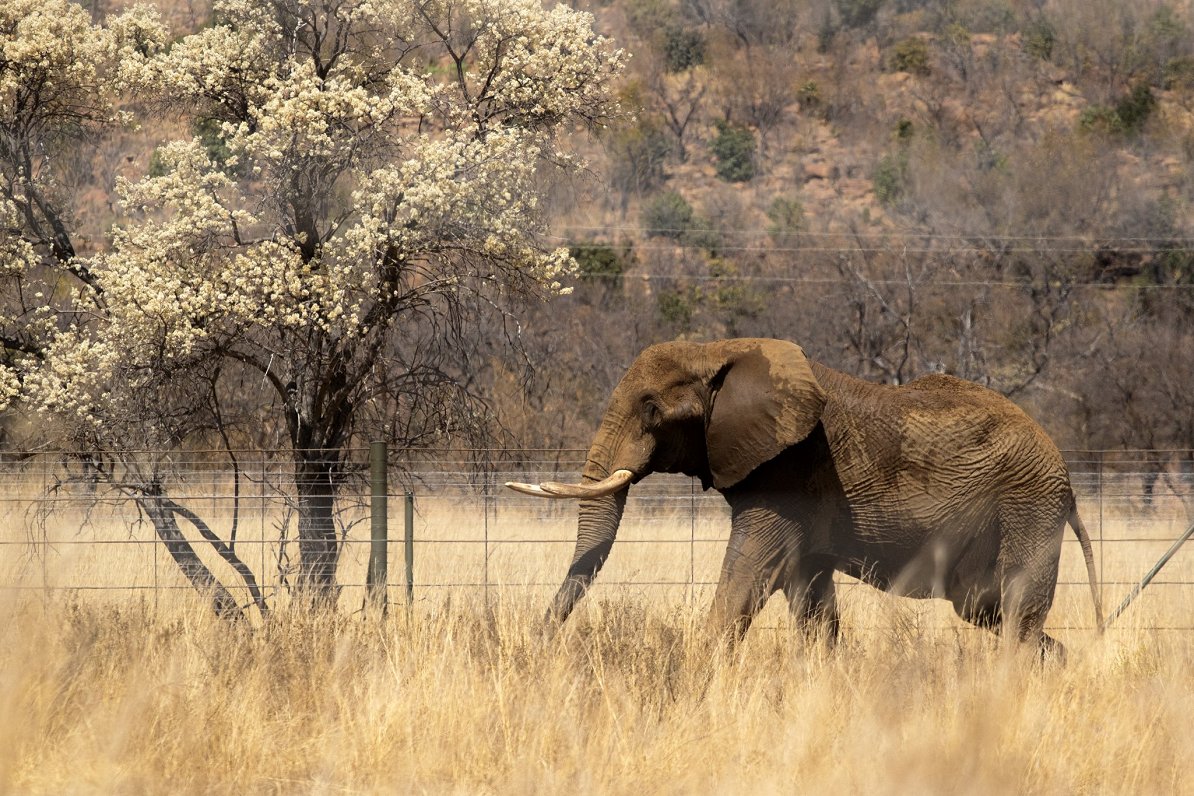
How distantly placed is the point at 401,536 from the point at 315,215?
3.90 metres

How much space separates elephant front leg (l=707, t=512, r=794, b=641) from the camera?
821cm

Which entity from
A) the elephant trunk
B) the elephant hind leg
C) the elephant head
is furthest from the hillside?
the elephant hind leg

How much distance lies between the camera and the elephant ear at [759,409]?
830cm

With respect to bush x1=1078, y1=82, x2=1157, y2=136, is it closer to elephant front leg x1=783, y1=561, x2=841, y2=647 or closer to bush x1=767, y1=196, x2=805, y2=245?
bush x1=767, y1=196, x2=805, y2=245

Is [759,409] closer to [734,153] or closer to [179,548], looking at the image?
[179,548]

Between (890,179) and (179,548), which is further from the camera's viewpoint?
(890,179)

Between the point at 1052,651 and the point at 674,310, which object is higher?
the point at 674,310

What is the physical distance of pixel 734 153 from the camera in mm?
51469

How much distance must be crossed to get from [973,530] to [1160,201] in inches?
1368

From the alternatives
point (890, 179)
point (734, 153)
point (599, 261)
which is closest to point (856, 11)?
point (734, 153)

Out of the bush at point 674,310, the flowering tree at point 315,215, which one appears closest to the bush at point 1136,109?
the bush at point 674,310

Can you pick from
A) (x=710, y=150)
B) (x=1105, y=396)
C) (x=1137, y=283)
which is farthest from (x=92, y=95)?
(x=710, y=150)

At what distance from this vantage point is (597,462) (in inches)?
340

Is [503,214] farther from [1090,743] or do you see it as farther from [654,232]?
[654,232]
